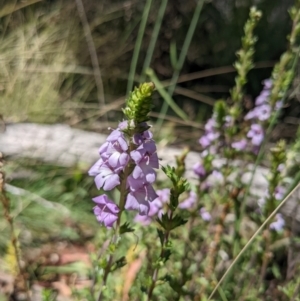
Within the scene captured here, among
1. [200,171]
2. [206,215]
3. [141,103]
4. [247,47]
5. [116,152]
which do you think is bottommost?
[206,215]

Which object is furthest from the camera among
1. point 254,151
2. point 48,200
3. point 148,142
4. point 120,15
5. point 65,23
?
point 120,15

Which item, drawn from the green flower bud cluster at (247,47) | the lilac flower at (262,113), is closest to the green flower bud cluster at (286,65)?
the green flower bud cluster at (247,47)

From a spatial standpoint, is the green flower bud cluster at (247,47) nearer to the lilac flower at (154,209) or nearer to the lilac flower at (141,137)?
the lilac flower at (154,209)

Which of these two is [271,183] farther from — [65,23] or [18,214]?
[65,23]

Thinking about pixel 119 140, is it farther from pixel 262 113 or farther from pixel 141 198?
pixel 262 113

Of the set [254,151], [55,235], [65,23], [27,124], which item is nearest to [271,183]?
[254,151]

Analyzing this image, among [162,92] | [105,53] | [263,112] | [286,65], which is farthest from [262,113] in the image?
[105,53]

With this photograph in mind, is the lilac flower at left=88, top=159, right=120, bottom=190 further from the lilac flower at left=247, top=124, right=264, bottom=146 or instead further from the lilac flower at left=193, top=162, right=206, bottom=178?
the lilac flower at left=247, top=124, right=264, bottom=146
